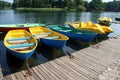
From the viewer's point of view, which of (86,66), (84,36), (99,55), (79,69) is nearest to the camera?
(79,69)

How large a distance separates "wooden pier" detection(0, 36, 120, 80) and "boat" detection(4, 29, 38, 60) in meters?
1.20

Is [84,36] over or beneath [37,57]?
over

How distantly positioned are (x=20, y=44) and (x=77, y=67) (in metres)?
4.26

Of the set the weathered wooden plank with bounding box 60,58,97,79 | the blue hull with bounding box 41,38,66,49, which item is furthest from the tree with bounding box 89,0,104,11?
the weathered wooden plank with bounding box 60,58,97,79

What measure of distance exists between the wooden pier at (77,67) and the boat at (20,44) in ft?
3.95

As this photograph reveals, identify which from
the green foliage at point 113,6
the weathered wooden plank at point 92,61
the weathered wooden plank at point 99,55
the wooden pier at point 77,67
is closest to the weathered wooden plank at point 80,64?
the wooden pier at point 77,67

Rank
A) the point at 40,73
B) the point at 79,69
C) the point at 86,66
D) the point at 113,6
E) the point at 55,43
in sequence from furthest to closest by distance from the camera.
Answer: the point at 113,6 → the point at 55,43 → the point at 86,66 → the point at 79,69 → the point at 40,73

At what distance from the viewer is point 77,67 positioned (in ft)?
22.8

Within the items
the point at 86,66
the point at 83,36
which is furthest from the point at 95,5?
the point at 86,66

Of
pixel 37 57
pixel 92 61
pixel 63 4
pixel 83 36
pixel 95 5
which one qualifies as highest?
pixel 95 5

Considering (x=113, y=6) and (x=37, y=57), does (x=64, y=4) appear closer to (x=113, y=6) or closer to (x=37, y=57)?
(x=113, y=6)

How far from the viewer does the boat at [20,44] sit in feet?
25.1

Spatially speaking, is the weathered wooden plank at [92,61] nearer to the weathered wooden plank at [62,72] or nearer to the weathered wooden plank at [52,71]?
the weathered wooden plank at [62,72]

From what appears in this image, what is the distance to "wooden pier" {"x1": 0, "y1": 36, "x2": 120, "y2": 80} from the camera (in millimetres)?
6035
